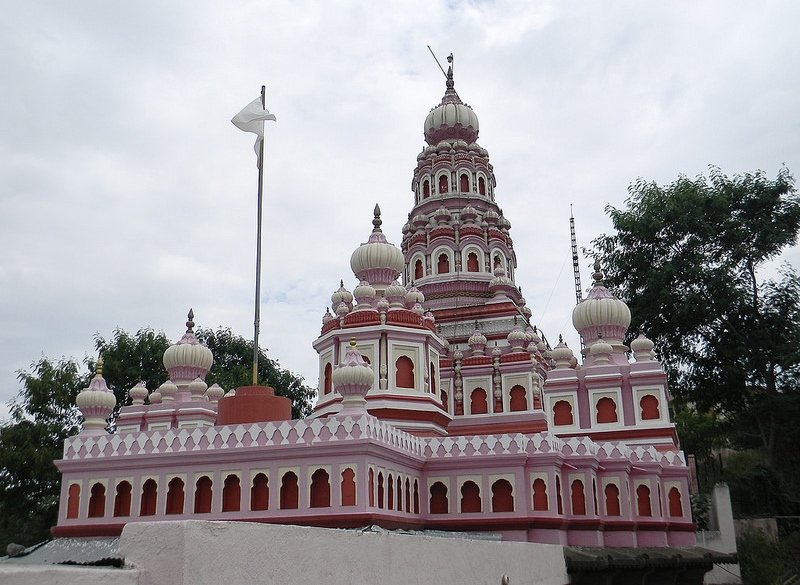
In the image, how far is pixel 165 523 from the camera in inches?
153

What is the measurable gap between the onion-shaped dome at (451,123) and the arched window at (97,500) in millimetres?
24665

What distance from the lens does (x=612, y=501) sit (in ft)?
65.5

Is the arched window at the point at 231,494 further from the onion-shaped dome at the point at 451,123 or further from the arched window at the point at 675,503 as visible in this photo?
the onion-shaped dome at the point at 451,123

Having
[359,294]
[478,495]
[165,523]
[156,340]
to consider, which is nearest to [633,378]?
[478,495]

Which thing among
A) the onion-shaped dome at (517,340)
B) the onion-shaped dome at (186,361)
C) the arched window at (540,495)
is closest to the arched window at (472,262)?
the onion-shaped dome at (517,340)

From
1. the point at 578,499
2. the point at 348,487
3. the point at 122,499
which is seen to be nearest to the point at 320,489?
the point at 348,487

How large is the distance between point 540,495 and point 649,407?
6486 millimetres

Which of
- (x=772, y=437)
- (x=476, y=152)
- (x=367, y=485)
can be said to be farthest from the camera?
(x=476, y=152)

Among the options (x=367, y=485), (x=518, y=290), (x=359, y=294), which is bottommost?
(x=367, y=485)

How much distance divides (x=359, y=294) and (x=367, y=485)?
9.02 m

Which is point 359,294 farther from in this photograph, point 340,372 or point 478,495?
point 478,495

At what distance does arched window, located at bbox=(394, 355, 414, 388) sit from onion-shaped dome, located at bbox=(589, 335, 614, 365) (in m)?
6.14

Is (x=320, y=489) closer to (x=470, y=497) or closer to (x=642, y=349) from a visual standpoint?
(x=470, y=497)

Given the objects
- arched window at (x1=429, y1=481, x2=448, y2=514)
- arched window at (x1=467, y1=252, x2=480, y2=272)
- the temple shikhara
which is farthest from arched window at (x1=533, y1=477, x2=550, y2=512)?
arched window at (x1=467, y1=252, x2=480, y2=272)
